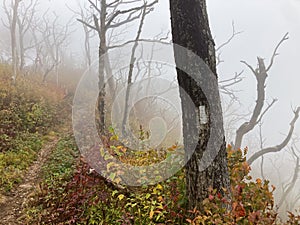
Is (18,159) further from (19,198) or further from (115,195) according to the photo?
(115,195)

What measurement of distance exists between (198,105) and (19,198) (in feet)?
13.2

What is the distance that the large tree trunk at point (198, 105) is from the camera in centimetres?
360

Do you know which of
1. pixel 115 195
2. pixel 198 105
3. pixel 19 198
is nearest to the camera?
pixel 198 105

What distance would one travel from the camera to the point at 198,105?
12.1 ft

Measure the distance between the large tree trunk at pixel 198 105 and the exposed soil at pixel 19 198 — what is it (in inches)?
112

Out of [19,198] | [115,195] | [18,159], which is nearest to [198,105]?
[115,195]

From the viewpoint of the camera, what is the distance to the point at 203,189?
357cm

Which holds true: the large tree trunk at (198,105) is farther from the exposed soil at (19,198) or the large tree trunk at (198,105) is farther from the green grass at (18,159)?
the green grass at (18,159)

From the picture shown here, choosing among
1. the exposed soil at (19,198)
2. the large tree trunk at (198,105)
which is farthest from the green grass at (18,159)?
the large tree trunk at (198,105)

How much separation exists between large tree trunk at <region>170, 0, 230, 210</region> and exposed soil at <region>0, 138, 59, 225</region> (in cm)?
285

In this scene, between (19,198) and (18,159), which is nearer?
(19,198)

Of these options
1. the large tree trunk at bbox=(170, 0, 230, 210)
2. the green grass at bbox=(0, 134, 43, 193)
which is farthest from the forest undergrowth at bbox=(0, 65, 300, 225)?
A: the large tree trunk at bbox=(170, 0, 230, 210)

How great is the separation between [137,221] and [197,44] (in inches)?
95.5

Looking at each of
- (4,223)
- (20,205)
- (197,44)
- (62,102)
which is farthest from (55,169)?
(62,102)
